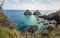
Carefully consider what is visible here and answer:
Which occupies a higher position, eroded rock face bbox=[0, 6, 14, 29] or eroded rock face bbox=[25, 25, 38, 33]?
eroded rock face bbox=[0, 6, 14, 29]

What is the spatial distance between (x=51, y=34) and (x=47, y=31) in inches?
2.2

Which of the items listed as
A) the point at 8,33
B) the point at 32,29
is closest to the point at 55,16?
the point at 32,29

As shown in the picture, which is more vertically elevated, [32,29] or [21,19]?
[21,19]

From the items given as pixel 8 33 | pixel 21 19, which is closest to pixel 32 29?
pixel 21 19

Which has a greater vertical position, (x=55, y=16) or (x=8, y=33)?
(x=55, y=16)

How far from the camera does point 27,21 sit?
1.63 metres

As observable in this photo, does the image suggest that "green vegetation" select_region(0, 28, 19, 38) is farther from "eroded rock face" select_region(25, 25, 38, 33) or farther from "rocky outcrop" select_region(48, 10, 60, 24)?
"rocky outcrop" select_region(48, 10, 60, 24)

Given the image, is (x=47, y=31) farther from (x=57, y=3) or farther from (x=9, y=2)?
(x=9, y=2)

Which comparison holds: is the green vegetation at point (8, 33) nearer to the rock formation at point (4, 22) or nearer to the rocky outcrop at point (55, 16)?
the rock formation at point (4, 22)

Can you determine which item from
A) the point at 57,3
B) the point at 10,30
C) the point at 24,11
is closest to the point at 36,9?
the point at 24,11

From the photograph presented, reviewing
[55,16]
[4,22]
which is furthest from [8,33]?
[55,16]

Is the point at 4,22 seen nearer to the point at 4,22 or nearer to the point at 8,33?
the point at 4,22

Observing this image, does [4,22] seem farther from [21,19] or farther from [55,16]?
[55,16]

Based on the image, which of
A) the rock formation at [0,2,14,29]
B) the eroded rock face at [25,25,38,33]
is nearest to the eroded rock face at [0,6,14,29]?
the rock formation at [0,2,14,29]
